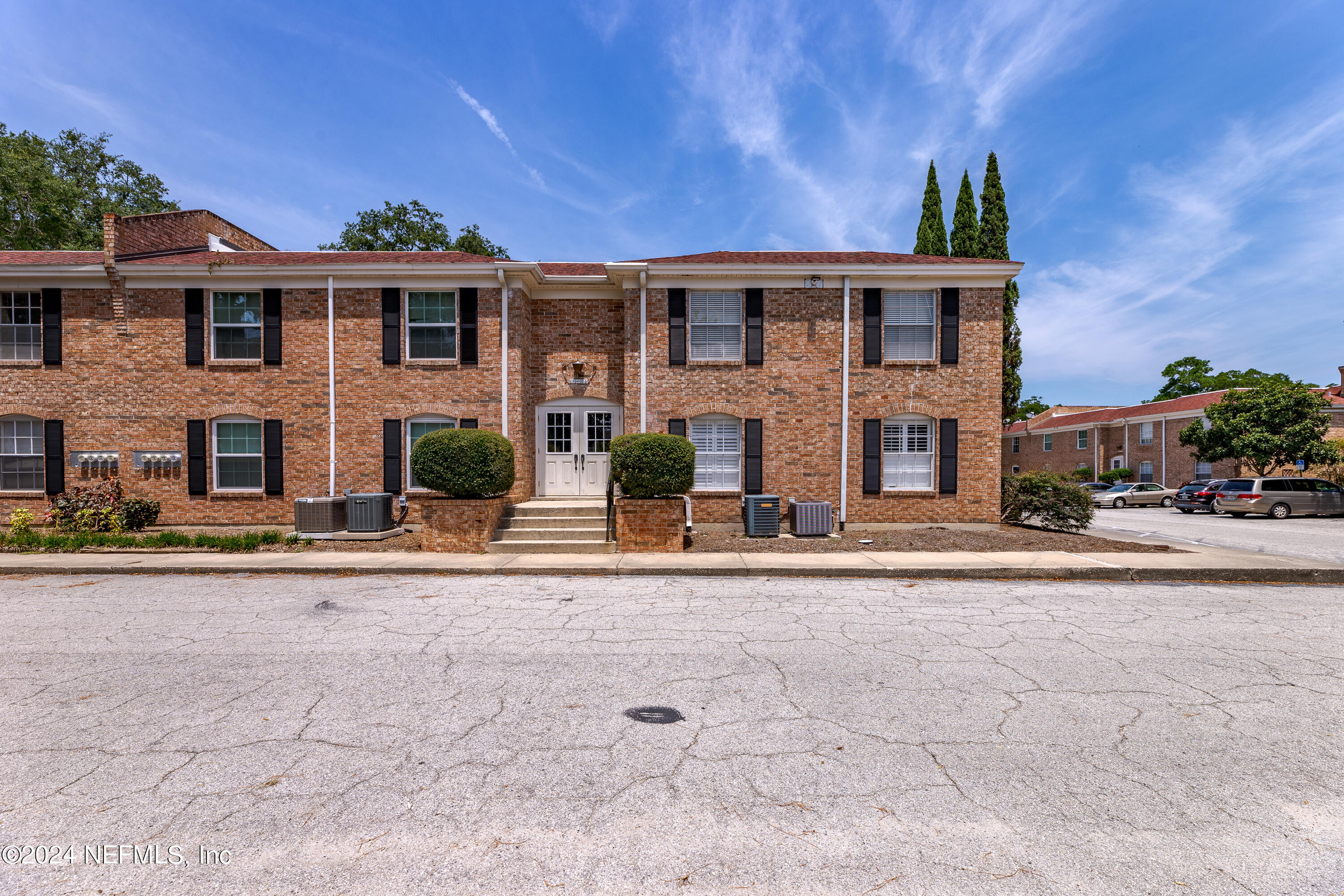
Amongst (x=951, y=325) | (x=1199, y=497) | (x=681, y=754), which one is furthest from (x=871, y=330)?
(x=1199, y=497)

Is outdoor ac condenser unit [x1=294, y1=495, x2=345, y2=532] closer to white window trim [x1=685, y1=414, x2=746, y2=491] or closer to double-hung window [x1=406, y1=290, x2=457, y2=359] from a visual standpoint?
double-hung window [x1=406, y1=290, x2=457, y2=359]

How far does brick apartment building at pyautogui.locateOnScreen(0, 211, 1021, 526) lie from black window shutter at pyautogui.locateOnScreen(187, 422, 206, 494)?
1.8 inches

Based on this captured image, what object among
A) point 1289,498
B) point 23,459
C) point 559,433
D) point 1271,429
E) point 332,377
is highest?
point 332,377

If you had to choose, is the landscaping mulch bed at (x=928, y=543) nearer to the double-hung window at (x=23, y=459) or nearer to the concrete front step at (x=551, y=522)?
the concrete front step at (x=551, y=522)

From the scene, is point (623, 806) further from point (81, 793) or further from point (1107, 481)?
point (1107, 481)

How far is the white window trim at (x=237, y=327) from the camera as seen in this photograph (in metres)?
14.1

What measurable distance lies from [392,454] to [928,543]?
12.0 m

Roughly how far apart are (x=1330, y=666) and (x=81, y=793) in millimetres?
8986

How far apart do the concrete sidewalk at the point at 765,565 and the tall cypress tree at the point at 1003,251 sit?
11149 mm

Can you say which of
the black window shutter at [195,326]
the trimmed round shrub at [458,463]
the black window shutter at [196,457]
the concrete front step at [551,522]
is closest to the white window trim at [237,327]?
the black window shutter at [195,326]

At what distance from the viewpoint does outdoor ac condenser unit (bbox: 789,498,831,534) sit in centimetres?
1301

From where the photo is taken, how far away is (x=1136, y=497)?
1216 inches

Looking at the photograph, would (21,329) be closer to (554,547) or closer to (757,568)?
(554,547)

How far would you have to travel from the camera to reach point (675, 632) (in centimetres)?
608
